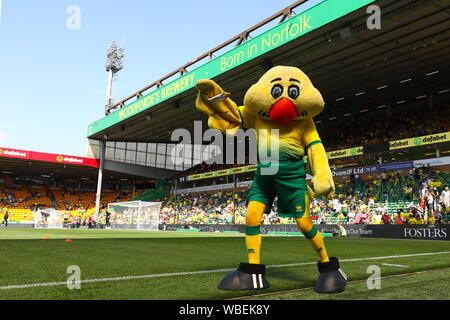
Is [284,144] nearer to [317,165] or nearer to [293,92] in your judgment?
[317,165]

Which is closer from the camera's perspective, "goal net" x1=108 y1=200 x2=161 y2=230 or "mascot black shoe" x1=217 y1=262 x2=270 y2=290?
"mascot black shoe" x1=217 y1=262 x2=270 y2=290

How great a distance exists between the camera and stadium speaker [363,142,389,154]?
19.3m

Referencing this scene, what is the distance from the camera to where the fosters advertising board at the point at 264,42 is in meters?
12.3

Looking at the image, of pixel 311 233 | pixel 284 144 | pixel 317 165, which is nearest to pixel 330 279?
pixel 311 233

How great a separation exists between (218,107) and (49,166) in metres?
36.5

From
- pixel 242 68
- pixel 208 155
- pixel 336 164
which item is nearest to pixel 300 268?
pixel 242 68

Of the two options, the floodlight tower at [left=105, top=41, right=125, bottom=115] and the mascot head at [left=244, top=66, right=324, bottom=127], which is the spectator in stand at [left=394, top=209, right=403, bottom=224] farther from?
the floodlight tower at [left=105, top=41, right=125, bottom=115]

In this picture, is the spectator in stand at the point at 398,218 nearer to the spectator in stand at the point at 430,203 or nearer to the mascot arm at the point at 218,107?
the spectator in stand at the point at 430,203

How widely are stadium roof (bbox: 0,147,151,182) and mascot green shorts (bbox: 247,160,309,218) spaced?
107 feet

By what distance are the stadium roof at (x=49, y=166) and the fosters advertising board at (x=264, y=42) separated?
1396 cm

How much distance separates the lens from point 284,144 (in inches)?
129

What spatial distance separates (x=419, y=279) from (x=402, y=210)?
15.4m

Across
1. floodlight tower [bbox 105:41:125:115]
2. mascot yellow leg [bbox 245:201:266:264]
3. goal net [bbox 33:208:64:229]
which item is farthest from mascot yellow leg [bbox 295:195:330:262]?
floodlight tower [bbox 105:41:125:115]
